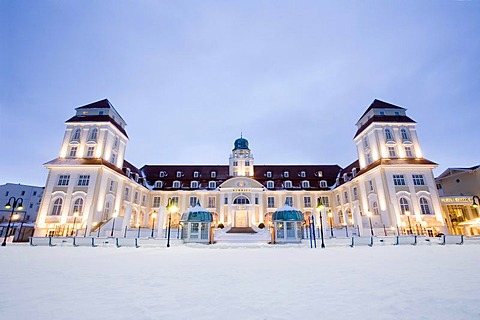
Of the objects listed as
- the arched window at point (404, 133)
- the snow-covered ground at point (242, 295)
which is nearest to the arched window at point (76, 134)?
the snow-covered ground at point (242, 295)

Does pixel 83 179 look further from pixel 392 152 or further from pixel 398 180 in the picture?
pixel 392 152

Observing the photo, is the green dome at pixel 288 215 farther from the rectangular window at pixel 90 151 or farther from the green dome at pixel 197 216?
the rectangular window at pixel 90 151

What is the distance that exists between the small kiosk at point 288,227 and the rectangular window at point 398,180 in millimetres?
15958

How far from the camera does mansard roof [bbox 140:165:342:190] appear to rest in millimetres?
45531

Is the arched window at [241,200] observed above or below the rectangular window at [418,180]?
below

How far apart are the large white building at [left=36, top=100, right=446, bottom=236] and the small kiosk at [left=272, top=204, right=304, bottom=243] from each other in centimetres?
307

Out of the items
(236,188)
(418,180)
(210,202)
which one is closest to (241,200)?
(236,188)

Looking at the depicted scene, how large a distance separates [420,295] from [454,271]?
158 inches

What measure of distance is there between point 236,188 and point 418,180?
27.1 metres

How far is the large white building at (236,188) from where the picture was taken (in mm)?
27781

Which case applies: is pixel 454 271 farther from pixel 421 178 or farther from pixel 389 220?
pixel 421 178

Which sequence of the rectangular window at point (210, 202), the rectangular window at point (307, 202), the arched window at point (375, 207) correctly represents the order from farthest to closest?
the rectangular window at point (307, 202) → the rectangular window at point (210, 202) → the arched window at point (375, 207)

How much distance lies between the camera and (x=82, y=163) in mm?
29500

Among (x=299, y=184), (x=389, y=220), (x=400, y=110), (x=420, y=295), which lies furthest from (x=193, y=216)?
(x=400, y=110)
